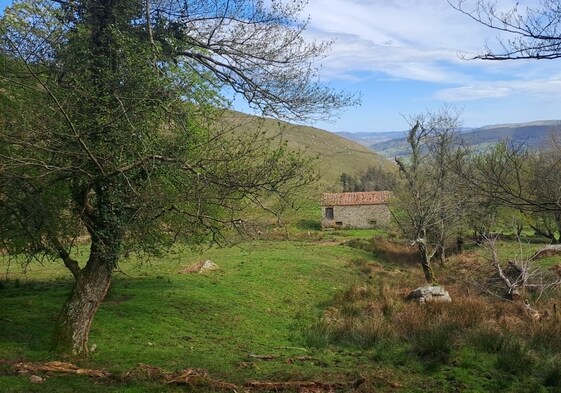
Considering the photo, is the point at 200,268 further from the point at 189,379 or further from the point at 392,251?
the point at 392,251

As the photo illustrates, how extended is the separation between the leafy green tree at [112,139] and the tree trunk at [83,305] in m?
0.02

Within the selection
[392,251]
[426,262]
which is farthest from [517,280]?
[392,251]

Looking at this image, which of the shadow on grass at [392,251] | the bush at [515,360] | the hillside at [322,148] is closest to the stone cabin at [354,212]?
the hillside at [322,148]

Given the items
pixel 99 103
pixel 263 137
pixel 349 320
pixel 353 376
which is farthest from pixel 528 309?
pixel 99 103

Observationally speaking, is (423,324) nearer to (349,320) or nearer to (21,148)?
(349,320)

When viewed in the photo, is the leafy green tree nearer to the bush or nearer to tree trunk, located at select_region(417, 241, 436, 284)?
the bush

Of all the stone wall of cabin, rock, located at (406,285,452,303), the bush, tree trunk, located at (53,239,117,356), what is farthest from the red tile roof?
tree trunk, located at (53,239,117,356)

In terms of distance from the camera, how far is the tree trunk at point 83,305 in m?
8.34

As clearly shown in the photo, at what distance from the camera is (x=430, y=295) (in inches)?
611

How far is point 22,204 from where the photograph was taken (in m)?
8.16

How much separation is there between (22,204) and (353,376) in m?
5.98

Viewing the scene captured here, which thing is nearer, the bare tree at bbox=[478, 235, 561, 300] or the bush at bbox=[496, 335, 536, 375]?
the bush at bbox=[496, 335, 536, 375]

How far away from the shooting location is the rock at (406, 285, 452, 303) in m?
15.1

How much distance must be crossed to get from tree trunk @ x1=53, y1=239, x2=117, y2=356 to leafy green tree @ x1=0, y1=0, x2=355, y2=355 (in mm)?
21
